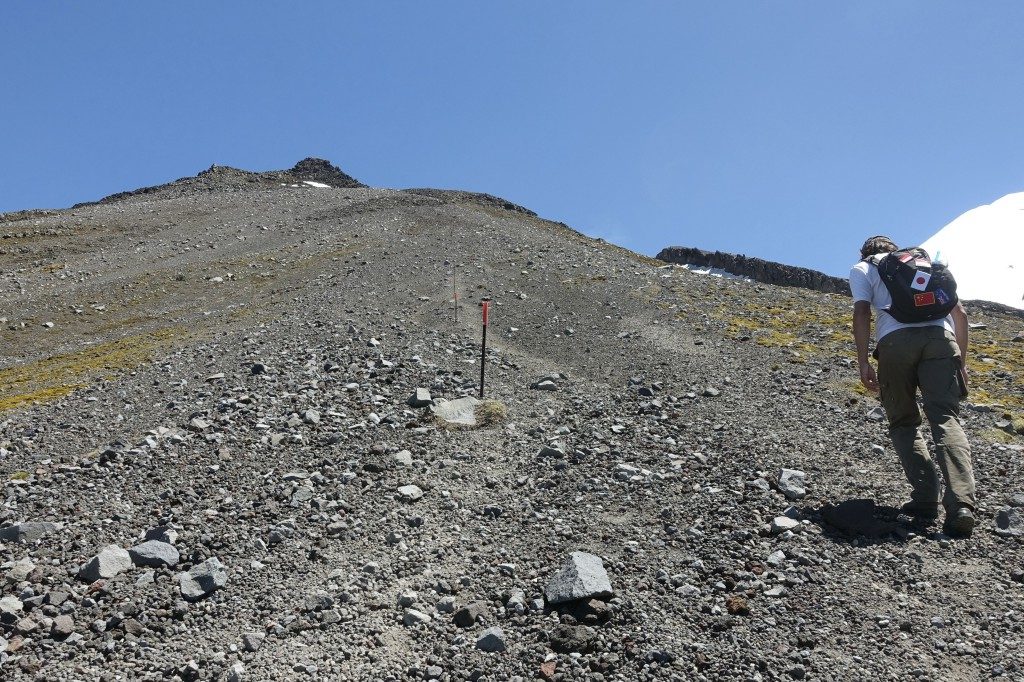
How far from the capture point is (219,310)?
20.2 m

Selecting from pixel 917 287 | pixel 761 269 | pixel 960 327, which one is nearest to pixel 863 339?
pixel 917 287

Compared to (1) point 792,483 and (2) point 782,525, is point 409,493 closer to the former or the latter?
(2) point 782,525

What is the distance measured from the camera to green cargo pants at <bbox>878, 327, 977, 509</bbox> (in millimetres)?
7309

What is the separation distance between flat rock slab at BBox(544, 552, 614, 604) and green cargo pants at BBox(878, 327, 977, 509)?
349cm

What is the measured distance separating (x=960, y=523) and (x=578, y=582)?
12.2 feet

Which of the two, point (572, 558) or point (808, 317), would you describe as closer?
point (572, 558)

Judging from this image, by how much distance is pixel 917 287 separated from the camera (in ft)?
24.7

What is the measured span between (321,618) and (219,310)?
15.6m

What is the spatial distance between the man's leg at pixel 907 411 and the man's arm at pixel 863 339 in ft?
0.93

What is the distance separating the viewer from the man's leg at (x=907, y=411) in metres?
7.43

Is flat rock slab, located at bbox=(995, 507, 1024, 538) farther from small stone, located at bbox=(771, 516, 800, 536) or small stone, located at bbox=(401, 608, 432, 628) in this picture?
small stone, located at bbox=(401, 608, 432, 628)

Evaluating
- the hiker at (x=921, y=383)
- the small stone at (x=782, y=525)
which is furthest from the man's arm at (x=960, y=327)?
the small stone at (x=782, y=525)

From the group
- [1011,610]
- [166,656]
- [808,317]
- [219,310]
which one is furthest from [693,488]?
[219,310]

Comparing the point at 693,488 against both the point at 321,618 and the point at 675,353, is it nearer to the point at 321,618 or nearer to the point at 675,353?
the point at 321,618
